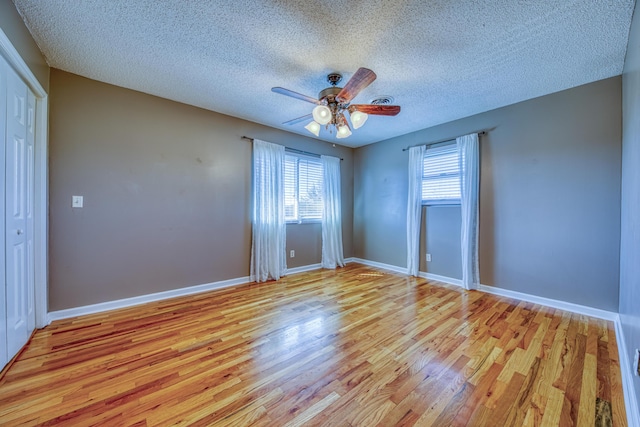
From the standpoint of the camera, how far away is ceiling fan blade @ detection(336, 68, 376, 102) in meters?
1.87

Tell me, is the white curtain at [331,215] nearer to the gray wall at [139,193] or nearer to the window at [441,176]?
the gray wall at [139,193]

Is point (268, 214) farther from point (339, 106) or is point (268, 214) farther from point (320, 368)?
point (320, 368)

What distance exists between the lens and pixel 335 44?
2029 mm

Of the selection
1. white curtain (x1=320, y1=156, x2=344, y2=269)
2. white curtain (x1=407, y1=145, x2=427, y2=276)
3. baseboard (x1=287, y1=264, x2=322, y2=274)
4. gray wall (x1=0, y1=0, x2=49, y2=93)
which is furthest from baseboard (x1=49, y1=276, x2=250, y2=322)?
white curtain (x1=407, y1=145, x2=427, y2=276)

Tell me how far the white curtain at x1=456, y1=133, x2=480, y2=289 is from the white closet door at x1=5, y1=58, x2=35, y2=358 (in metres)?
4.55

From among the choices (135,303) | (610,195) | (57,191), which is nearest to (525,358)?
(610,195)

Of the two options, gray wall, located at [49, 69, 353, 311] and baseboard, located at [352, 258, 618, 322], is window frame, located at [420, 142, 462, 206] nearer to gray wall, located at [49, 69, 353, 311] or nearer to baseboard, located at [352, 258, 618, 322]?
baseboard, located at [352, 258, 618, 322]

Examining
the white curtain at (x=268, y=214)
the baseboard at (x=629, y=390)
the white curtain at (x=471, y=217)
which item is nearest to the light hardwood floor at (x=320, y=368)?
the baseboard at (x=629, y=390)

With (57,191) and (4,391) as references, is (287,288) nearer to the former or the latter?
(4,391)

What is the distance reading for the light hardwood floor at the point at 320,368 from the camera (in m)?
1.37

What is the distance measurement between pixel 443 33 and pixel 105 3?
2404 mm

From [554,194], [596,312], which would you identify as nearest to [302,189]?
[554,194]

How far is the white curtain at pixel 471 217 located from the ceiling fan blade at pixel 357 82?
224 cm

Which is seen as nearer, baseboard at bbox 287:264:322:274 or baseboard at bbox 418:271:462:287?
baseboard at bbox 418:271:462:287
